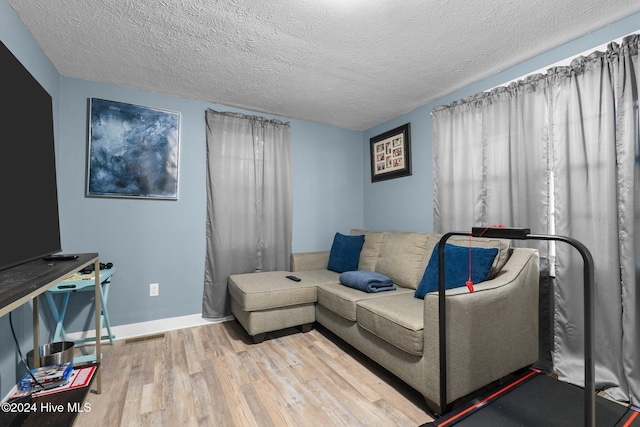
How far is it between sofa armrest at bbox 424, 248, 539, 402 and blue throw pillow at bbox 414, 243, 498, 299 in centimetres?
10

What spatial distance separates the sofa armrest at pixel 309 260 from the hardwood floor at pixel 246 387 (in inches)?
38.0

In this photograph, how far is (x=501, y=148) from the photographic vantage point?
2383mm

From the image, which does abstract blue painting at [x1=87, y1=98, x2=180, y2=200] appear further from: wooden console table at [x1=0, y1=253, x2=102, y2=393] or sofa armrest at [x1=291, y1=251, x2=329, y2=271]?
sofa armrest at [x1=291, y1=251, x2=329, y2=271]

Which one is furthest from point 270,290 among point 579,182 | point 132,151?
point 579,182

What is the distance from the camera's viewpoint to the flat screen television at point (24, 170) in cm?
126

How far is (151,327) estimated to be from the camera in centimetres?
279

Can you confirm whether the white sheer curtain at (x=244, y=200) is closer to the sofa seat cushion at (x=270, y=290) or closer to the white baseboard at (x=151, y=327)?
the white baseboard at (x=151, y=327)

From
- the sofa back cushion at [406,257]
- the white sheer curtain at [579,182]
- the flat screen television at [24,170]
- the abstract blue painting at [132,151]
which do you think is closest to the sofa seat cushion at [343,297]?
the sofa back cushion at [406,257]

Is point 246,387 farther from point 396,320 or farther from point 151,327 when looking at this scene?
point 151,327

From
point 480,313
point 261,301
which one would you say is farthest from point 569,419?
point 261,301

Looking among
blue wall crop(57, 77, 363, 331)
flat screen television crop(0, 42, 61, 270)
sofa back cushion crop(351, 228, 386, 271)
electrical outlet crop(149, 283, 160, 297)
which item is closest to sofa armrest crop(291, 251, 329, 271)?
blue wall crop(57, 77, 363, 331)

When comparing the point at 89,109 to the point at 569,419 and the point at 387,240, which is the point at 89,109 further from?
the point at 569,419

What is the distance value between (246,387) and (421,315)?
124 centimetres

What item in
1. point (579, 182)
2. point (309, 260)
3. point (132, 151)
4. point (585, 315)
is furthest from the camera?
point (309, 260)
